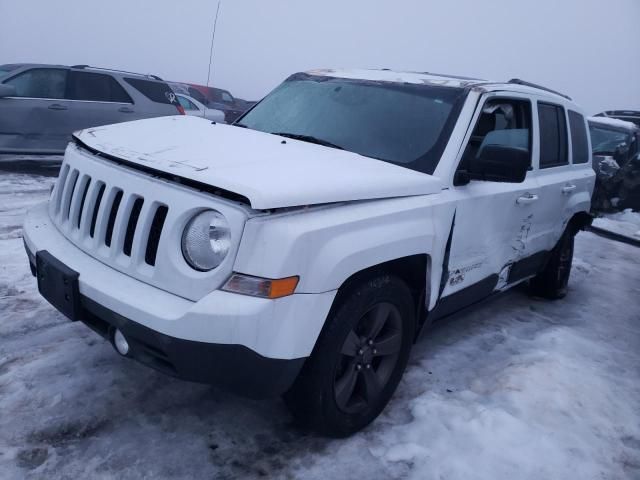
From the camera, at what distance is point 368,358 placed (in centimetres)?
268

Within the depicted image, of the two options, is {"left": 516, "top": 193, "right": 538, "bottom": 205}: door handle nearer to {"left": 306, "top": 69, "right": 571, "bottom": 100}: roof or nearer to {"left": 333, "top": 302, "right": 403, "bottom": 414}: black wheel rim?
{"left": 306, "top": 69, "right": 571, "bottom": 100}: roof

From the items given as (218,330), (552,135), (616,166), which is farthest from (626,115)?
(218,330)

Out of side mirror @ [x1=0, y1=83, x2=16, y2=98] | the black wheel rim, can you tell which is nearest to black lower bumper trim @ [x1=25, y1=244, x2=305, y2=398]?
the black wheel rim

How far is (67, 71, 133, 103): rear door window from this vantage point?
8859mm

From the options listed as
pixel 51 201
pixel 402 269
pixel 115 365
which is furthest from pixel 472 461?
pixel 51 201

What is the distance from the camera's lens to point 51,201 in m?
3.01

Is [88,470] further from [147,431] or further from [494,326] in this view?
[494,326]

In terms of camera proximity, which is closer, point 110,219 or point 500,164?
point 110,219

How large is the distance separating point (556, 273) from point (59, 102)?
753cm

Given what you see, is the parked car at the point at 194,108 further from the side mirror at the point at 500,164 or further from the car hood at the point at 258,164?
the side mirror at the point at 500,164

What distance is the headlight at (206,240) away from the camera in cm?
212

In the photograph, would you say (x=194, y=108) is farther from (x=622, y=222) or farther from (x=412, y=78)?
(x=412, y=78)

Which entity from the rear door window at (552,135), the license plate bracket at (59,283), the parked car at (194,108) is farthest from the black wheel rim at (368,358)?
the parked car at (194,108)

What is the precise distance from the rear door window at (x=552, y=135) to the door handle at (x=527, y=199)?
38cm
